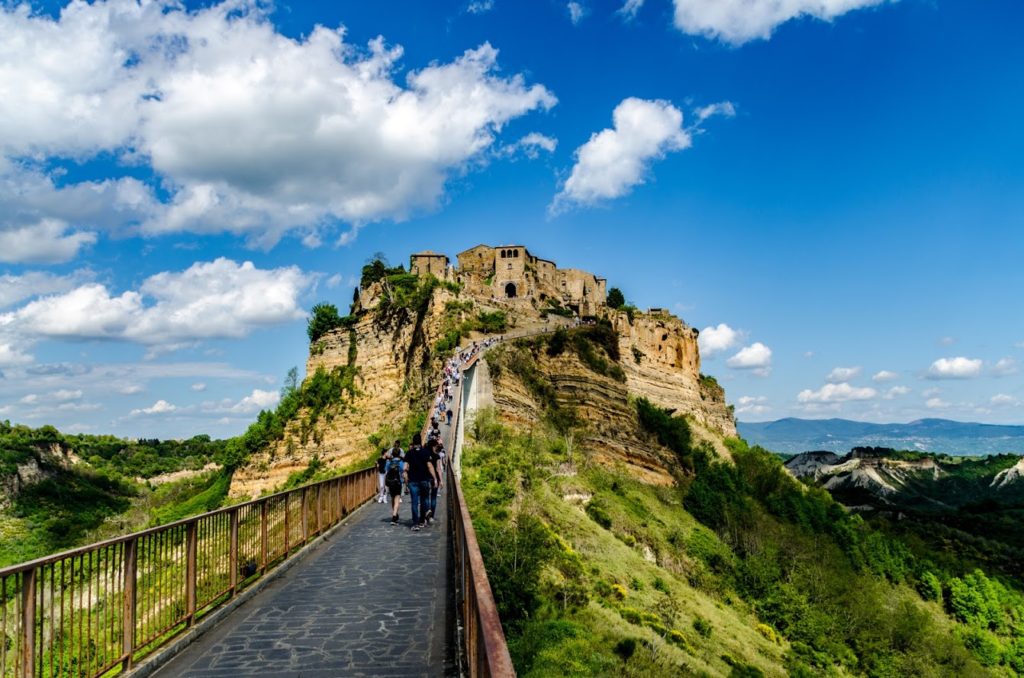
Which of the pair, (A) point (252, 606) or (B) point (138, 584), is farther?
(A) point (252, 606)

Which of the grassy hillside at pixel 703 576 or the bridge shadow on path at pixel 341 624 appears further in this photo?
the grassy hillside at pixel 703 576

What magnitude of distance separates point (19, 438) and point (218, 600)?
97.4 meters

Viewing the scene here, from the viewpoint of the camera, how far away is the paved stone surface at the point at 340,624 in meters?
6.27

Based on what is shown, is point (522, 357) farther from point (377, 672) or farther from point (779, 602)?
point (377, 672)

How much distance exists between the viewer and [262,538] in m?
9.71

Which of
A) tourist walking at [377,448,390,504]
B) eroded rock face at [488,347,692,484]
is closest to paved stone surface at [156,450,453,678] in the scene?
tourist walking at [377,448,390,504]

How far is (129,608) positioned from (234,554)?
8.17 feet

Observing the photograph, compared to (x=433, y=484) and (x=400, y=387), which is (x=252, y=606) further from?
(x=400, y=387)

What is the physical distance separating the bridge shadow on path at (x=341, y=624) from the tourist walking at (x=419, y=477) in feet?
5.74

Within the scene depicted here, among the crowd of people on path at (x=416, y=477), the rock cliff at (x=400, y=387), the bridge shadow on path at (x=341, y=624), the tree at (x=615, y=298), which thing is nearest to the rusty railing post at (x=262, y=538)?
the bridge shadow on path at (x=341, y=624)

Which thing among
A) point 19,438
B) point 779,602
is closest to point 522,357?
point 779,602

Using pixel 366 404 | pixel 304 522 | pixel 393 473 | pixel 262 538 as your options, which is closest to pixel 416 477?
pixel 393 473

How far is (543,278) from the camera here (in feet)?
250

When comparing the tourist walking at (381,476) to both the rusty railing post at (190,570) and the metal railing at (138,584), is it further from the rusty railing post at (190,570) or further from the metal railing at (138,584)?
the rusty railing post at (190,570)
